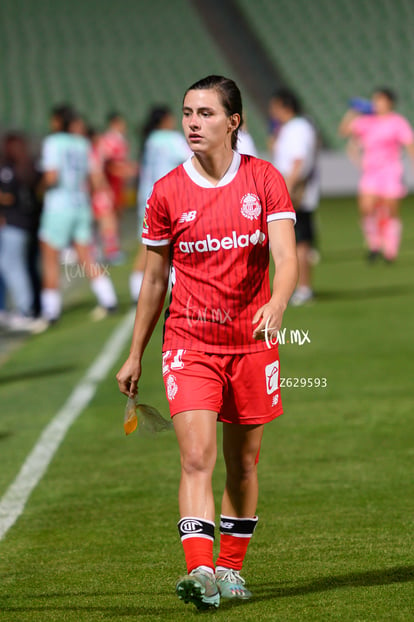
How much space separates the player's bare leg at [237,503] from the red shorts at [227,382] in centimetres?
9

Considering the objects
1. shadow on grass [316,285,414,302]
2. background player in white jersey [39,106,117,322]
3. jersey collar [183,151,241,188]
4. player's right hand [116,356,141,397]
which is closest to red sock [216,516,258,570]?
player's right hand [116,356,141,397]

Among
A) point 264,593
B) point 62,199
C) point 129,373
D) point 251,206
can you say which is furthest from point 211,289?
point 62,199

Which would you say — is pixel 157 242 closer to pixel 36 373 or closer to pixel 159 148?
pixel 36 373

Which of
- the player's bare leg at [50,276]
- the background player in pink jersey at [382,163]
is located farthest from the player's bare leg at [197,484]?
the background player in pink jersey at [382,163]

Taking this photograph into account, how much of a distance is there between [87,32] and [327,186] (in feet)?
52.8

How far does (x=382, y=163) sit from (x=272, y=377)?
542 inches

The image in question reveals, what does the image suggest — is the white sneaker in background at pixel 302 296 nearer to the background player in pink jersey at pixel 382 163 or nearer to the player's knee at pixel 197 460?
the background player in pink jersey at pixel 382 163

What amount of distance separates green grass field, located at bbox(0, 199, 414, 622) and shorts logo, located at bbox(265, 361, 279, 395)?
777 mm

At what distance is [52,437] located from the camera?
8.23m

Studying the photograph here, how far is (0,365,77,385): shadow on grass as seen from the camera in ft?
36.0

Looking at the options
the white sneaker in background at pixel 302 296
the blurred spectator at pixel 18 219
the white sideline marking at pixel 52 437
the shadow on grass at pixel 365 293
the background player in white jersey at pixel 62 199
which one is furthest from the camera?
the shadow on grass at pixel 365 293

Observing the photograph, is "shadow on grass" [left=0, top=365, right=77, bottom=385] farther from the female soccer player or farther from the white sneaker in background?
the female soccer player

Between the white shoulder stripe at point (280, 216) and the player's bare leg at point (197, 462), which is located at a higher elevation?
the white shoulder stripe at point (280, 216)

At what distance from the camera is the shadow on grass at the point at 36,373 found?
1096 cm
